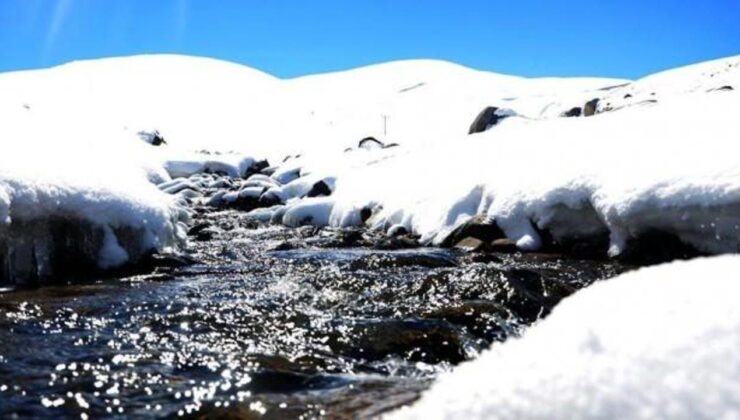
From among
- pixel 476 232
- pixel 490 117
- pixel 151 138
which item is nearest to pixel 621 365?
pixel 476 232

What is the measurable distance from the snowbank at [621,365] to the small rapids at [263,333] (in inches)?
55.5

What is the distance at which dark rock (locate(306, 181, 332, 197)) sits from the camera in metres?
21.5

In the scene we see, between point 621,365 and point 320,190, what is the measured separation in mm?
20074

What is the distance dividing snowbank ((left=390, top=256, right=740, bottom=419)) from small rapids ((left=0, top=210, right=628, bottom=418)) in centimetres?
141

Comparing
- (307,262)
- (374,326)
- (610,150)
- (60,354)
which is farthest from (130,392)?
(610,150)

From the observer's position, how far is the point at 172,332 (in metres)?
5.44

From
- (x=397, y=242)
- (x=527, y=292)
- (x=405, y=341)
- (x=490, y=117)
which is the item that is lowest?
(x=405, y=341)

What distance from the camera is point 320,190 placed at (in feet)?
71.2

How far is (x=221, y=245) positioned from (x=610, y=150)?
735cm

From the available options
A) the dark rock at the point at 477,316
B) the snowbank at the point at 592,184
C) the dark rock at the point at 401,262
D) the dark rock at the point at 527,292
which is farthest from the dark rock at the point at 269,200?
the dark rock at the point at 477,316

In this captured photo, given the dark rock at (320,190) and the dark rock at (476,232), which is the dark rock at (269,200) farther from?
the dark rock at (476,232)

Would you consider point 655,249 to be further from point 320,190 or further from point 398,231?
point 320,190

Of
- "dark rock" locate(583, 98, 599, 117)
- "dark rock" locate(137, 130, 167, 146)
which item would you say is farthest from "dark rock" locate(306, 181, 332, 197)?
"dark rock" locate(137, 130, 167, 146)

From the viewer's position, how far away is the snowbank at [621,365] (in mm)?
1647
